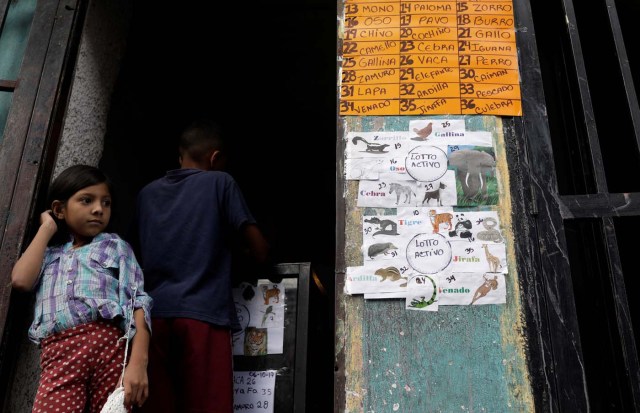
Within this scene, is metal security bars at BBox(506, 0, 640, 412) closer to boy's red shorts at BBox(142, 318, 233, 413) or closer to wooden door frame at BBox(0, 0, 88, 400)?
boy's red shorts at BBox(142, 318, 233, 413)

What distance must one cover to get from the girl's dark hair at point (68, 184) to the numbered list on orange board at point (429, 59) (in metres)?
1.01

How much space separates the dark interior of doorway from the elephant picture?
3.98 ft

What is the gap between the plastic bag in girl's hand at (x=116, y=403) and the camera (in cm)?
181

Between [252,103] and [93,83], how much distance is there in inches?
96.6

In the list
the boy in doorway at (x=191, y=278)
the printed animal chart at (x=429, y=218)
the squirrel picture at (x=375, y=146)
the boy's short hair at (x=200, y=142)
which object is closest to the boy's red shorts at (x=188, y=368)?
the boy in doorway at (x=191, y=278)

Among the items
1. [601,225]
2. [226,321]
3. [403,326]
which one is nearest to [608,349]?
[601,225]

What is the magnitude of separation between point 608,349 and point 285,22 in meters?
3.22

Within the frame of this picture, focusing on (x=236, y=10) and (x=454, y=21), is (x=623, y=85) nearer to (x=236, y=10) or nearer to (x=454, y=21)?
(x=454, y=21)

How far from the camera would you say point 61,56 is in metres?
2.67

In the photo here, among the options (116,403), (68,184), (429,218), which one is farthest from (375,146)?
(116,403)

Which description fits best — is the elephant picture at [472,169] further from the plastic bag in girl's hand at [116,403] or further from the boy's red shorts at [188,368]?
the plastic bag in girl's hand at [116,403]

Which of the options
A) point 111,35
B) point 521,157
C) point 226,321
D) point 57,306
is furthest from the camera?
point 111,35

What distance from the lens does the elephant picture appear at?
2.33 m

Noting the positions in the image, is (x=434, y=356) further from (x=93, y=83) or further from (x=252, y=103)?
(x=252, y=103)
